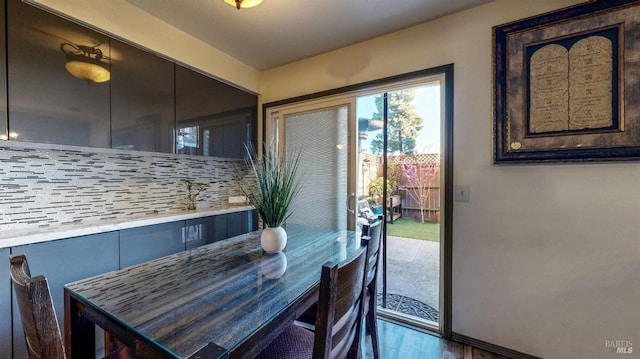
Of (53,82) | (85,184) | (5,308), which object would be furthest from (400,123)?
(5,308)

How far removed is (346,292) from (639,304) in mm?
1855

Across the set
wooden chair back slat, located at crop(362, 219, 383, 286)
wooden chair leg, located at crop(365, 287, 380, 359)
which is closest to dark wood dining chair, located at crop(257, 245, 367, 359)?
wooden chair back slat, located at crop(362, 219, 383, 286)

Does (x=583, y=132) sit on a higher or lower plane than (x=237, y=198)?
higher

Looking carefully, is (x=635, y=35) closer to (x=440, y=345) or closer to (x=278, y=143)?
(x=440, y=345)

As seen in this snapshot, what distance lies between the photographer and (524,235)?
5.68 feet

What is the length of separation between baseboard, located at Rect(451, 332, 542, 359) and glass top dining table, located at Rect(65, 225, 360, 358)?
1.31 meters

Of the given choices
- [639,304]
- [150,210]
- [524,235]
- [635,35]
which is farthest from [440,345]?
[150,210]

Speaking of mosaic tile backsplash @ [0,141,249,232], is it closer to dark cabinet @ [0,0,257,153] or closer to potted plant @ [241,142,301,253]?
dark cabinet @ [0,0,257,153]

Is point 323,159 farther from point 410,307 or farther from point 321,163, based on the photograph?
point 410,307

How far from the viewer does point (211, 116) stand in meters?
2.57

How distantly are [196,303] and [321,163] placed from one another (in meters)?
1.95

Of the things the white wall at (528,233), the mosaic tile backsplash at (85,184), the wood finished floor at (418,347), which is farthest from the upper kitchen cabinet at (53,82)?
the wood finished floor at (418,347)

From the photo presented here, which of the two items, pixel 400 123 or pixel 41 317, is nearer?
pixel 41 317

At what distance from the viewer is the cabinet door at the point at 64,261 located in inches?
54.8
